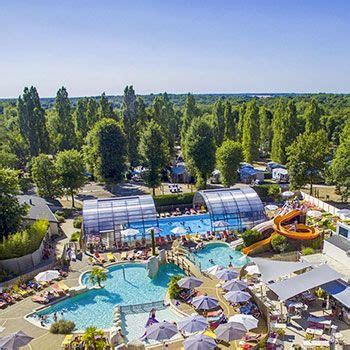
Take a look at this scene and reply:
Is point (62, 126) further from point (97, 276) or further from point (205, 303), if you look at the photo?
point (205, 303)

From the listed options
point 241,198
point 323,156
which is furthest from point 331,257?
point 323,156

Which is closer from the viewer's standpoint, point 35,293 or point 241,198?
point 35,293

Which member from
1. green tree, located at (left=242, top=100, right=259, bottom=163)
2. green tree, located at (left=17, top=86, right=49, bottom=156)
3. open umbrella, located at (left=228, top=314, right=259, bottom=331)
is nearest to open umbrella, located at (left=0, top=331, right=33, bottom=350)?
open umbrella, located at (left=228, top=314, right=259, bottom=331)

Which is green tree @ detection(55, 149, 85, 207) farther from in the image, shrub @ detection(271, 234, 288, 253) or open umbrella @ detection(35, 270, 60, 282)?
shrub @ detection(271, 234, 288, 253)

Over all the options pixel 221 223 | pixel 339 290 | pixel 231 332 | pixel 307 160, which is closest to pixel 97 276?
pixel 231 332

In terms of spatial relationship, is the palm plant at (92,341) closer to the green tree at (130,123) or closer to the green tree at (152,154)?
the green tree at (152,154)

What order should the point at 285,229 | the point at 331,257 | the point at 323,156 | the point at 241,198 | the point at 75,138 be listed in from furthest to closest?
the point at 75,138, the point at 323,156, the point at 241,198, the point at 285,229, the point at 331,257

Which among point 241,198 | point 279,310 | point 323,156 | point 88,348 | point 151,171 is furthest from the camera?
point 151,171

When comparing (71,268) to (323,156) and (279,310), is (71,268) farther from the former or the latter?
(323,156)
